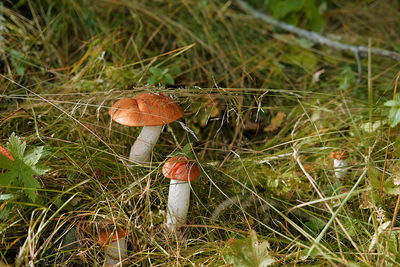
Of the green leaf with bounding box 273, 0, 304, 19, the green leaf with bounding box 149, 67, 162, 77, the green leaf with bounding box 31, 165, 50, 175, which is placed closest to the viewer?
the green leaf with bounding box 31, 165, 50, 175

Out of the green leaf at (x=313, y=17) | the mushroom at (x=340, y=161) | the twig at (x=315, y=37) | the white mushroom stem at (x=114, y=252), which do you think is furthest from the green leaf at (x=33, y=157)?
the green leaf at (x=313, y=17)

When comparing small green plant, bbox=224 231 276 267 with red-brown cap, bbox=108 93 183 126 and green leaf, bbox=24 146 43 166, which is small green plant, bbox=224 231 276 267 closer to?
red-brown cap, bbox=108 93 183 126

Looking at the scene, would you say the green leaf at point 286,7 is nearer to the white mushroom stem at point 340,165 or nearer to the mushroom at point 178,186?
the white mushroom stem at point 340,165

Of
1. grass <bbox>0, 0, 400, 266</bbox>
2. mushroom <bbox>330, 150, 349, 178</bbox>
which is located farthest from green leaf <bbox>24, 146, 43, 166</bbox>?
mushroom <bbox>330, 150, 349, 178</bbox>

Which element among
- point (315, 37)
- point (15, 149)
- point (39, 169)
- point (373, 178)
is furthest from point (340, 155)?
point (315, 37)

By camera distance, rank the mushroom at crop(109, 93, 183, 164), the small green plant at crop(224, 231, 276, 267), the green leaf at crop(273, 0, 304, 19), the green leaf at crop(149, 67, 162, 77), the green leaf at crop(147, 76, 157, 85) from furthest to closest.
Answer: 1. the green leaf at crop(273, 0, 304, 19)
2. the green leaf at crop(149, 67, 162, 77)
3. the green leaf at crop(147, 76, 157, 85)
4. the mushroom at crop(109, 93, 183, 164)
5. the small green plant at crop(224, 231, 276, 267)

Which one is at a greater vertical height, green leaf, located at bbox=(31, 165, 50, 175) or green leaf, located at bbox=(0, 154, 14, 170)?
green leaf, located at bbox=(0, 154, 14, 170)

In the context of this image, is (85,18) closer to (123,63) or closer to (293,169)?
(123,63)
